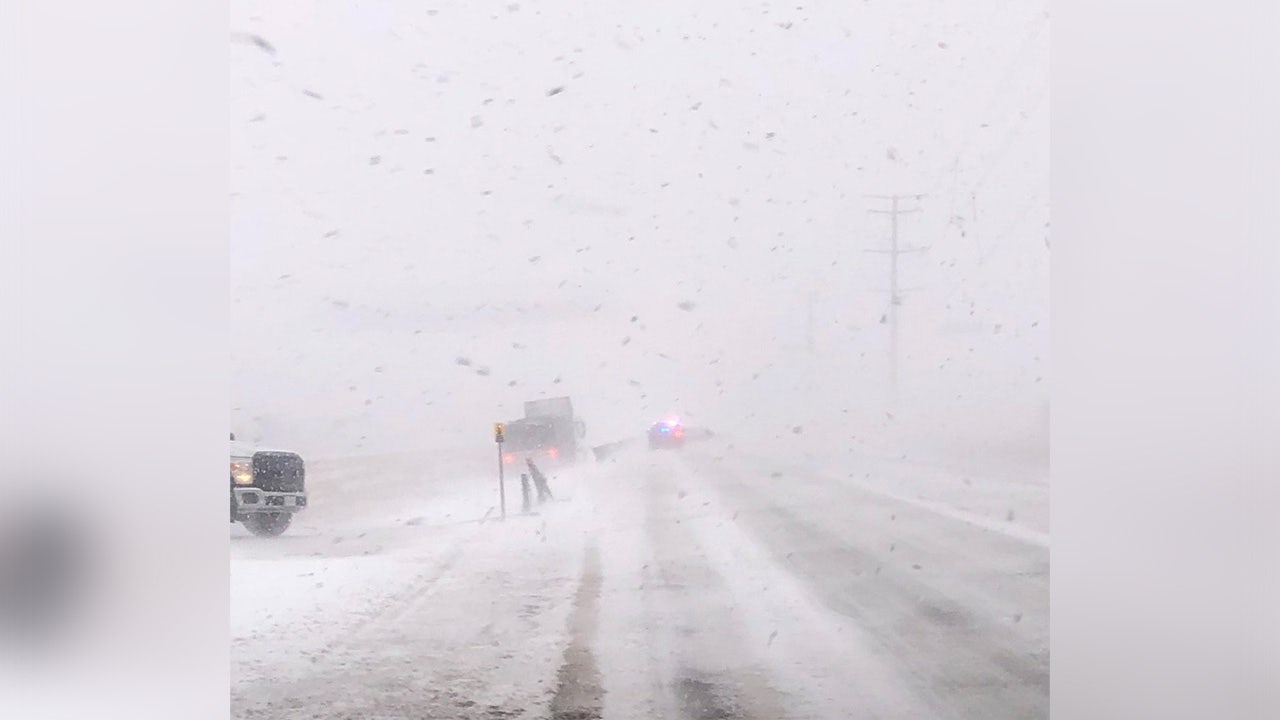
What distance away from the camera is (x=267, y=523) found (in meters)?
3.05

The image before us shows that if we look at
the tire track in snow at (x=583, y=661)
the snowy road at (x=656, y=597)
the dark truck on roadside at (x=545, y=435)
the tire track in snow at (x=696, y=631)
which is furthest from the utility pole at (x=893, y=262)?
the tire track in snow at (x=583, y=661)

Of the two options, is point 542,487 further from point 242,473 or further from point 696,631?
point 242,473

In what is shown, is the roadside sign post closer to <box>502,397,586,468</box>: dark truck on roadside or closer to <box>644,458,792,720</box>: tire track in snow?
<box>502,397,586,468</box>: dark truck on roadside

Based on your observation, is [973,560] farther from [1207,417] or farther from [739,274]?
[739,274]

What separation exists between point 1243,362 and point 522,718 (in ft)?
7.31

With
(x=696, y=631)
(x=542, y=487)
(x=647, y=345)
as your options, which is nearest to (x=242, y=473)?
(x=542, y=487)

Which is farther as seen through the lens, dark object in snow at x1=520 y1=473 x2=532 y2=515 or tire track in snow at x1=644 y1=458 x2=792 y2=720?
dark object in snow at x1=520 y1=473 x2=532 y2=515

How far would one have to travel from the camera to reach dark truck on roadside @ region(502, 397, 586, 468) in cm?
302

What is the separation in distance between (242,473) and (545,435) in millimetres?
859

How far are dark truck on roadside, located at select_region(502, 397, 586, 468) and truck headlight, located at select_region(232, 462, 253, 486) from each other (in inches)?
27.9

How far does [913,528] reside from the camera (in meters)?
3.12

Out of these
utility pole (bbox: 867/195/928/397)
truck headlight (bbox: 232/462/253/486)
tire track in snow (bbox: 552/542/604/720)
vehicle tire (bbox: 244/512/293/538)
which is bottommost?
tire track in snow (bbox: 552/542/604/720)

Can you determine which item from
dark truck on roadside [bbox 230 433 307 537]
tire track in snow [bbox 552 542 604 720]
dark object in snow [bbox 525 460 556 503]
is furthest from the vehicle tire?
tire track in snow [bbox 552 542 604 720]

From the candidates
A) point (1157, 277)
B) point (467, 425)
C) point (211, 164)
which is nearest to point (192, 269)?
point (211, 164)
